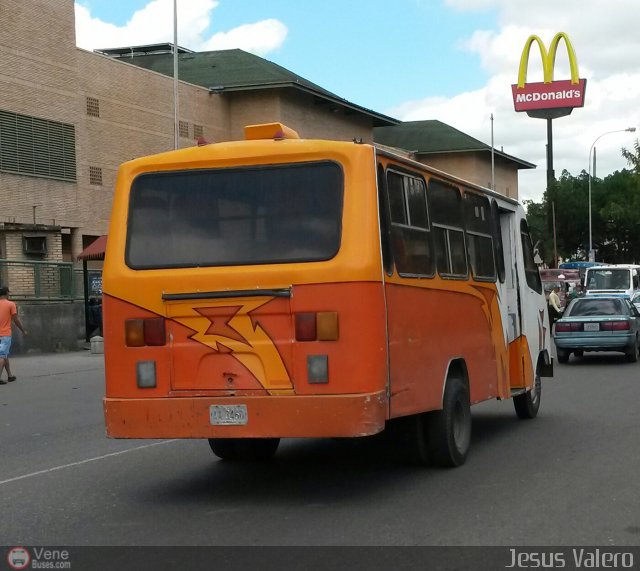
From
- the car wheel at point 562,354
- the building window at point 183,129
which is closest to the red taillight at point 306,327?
the car wheel at point 562,354

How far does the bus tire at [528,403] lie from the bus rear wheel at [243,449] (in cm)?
390

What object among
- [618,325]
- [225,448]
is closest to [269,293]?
[225,448]

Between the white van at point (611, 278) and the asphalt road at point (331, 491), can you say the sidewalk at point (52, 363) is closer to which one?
the asphalt road at point (331, 491)

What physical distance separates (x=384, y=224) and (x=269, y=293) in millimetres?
1039

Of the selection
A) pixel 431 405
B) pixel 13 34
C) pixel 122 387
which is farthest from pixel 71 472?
pixel 13 34

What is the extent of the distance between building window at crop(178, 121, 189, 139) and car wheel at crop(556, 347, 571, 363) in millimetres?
27925

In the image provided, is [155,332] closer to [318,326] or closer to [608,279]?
[318,326]

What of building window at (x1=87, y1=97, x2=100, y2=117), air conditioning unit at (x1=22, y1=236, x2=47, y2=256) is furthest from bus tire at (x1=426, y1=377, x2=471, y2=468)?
building window at (x1=87, y1=97, x2=100, y2=117)

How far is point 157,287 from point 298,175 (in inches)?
54.3

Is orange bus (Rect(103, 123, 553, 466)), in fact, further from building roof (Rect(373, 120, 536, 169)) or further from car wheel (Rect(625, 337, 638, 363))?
building roof (Rect(373, 120, 536, 169))

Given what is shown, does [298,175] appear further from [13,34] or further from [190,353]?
[13,34]

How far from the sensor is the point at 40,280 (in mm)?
28375

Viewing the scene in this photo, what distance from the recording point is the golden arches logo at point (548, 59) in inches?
3130

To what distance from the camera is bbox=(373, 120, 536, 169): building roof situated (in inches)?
2982
